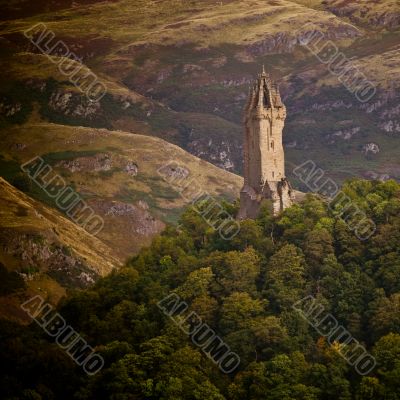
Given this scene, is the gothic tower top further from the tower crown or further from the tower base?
the tower base

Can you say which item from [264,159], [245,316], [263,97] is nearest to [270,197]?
[264,159]

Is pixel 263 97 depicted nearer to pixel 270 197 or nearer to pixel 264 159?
pixel 264 159

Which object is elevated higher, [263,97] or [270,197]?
[263,97]

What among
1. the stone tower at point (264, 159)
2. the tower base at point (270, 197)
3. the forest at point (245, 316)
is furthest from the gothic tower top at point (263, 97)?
the forest at point (245, 316)

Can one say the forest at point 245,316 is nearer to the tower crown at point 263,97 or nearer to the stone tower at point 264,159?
the stone tower at point 264,159

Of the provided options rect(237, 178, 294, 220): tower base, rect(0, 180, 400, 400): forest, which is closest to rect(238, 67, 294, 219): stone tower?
rect(237, 178, 294, 220): tower base

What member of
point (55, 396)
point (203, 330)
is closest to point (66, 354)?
point (55, 396)
